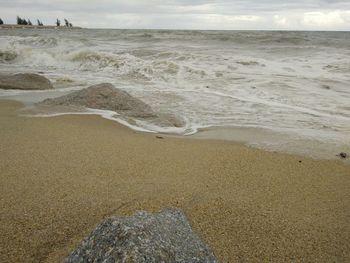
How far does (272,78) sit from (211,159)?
6543mm

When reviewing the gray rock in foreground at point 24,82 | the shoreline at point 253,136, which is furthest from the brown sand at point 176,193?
the gray rock in foreground at point 24,82

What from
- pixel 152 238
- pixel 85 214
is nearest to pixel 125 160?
pixel 85 214

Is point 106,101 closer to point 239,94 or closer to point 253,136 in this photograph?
point 253,136

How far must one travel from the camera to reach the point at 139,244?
4.65 feet

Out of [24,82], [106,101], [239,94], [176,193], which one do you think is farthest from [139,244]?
[24,82]

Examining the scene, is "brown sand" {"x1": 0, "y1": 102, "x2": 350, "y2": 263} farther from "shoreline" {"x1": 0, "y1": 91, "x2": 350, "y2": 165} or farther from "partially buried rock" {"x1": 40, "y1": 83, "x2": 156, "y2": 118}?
"partially buried rock" {"x1": 40, "y1": 83, "x2": 156, "y2": 118}

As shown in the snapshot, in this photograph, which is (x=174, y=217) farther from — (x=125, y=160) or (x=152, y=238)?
(x=125, y=160)

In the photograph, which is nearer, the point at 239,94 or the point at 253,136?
the point at 253,136

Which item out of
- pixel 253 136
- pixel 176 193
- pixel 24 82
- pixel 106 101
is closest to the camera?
pixel 176 193

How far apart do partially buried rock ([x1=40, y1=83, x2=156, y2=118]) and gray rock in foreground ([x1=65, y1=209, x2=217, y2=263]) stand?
373 centimetres

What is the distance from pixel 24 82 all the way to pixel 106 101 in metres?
2.72

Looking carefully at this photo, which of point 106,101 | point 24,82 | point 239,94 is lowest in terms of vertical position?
point 239,94

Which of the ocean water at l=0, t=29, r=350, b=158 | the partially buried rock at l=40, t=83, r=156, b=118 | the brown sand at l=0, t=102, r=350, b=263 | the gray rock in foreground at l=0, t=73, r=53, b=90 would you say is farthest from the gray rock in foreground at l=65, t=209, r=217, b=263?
the gray rock in foreground at l=0, t=73, r=53, b=90

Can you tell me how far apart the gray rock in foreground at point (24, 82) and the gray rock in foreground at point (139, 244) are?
250 inches
